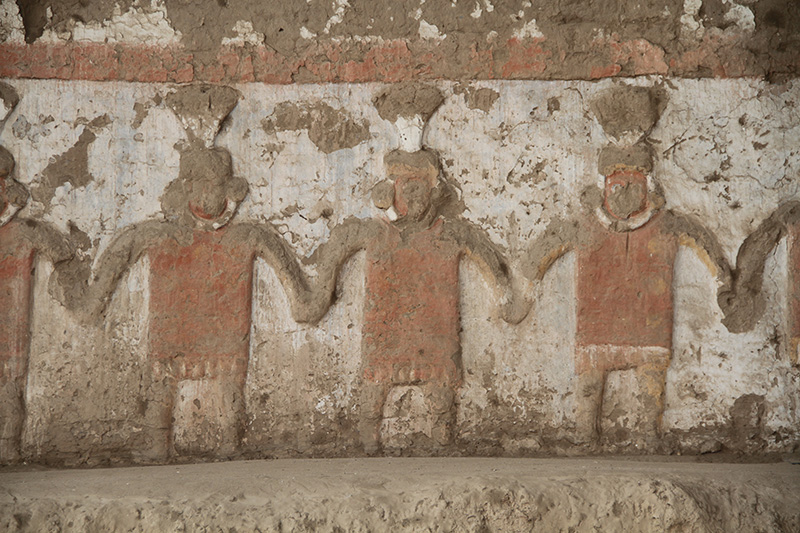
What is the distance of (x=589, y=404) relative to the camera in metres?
3.01

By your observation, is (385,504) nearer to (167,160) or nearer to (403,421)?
(403,421)

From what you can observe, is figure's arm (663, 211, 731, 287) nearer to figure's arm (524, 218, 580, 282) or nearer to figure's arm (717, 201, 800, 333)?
figure's arm (717, 201, 800, 333)

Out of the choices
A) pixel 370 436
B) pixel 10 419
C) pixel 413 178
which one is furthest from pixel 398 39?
pixel 10 419

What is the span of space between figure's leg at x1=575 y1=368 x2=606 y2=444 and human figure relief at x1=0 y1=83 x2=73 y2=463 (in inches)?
79.8

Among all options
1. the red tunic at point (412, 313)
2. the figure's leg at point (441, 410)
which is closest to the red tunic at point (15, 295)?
the red tunic at point (412, 313)

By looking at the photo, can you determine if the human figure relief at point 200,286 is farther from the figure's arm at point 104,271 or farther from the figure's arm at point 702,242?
the figure's arm at point 702,242

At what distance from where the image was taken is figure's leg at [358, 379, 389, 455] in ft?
9.83

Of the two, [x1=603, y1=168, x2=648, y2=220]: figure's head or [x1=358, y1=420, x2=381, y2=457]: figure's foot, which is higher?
[x1=603, y1=168, x2=648, y2=220]: figure's head

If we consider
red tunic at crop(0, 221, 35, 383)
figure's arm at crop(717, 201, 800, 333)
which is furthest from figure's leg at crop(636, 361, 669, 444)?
red tunic at crop(0, 221, 35, 383)

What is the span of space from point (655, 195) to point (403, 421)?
130cm

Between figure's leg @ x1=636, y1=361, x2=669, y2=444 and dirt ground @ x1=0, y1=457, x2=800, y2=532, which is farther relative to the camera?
figure's leg @ x1=636, y1=361, x2=669, y2=444

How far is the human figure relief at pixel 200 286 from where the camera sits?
118 inches

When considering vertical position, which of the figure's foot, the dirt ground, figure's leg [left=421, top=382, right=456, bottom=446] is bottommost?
the dirt ground

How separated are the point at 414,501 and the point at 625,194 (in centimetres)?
140
